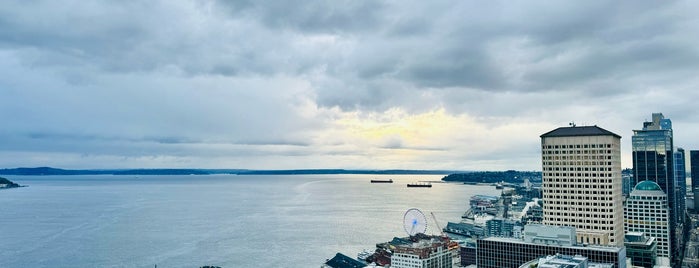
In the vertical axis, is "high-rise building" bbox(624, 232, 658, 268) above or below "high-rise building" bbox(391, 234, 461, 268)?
above

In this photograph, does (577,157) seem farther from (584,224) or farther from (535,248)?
(535,248)

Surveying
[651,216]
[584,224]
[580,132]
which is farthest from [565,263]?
[651,216]

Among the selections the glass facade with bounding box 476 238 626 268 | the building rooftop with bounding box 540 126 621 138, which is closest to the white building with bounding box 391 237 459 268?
the glass facade with bounding box 476 238 626 268

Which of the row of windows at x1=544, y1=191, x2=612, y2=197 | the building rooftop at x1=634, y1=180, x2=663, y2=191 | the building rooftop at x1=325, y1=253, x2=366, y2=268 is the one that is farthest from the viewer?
the building rooftop at x1=325, y1=253, x2=366, y2=268

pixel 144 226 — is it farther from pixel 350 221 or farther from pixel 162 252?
pixel 350 221

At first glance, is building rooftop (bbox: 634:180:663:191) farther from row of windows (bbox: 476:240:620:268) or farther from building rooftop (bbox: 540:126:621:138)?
row of windows (bbox: 476:240:620:268)

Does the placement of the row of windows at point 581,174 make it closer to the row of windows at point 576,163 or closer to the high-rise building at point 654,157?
the row of windows at point 576,163
